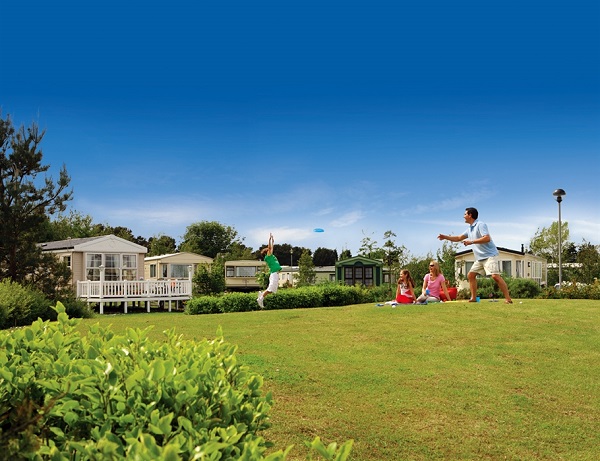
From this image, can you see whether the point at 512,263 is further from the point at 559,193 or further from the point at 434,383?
the point at 434,383

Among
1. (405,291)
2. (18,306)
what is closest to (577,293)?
(405,291)

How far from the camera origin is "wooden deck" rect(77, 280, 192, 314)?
28.8 metres

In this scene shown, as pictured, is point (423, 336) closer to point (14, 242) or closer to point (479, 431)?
point (479, 431)

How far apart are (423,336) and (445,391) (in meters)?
3.09

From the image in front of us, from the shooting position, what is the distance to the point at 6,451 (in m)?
2.17

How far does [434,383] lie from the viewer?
764 centimetres

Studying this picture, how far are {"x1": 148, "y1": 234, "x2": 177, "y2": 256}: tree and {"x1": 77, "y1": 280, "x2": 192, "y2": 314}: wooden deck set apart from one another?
103ft

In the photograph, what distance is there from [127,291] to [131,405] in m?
27.8

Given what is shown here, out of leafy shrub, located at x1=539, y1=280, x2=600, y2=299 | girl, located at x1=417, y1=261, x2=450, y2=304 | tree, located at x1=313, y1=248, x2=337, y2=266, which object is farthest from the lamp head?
tree, located at x1=313, y1=248, x2=337, y2=266

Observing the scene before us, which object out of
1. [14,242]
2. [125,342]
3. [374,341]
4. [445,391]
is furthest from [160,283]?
[125,342]

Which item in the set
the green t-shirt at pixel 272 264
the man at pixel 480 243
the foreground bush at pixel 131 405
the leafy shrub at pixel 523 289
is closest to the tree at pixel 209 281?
the green t-shirt at pixel 272 264

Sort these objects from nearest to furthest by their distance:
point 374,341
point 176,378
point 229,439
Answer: point 229,439 → point 176,378 → point 374,341

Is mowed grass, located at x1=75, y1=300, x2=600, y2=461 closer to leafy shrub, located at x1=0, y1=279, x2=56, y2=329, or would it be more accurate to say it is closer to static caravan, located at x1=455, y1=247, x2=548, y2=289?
leafy shrub, located at x1=0, y1=279, x2=56, y2=329

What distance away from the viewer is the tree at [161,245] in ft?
204
